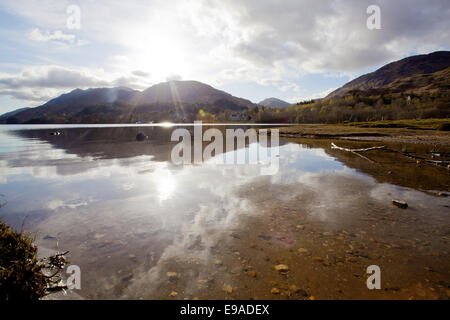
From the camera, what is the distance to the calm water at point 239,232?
476 cm

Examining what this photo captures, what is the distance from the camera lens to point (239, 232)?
7070 mm

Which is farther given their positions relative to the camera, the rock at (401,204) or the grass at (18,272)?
the rock at (401,204)

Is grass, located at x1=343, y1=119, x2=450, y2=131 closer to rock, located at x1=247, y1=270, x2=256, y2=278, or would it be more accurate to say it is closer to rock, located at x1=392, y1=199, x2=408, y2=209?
rock, located at x1=392, y1=199, x2=408, y2=209

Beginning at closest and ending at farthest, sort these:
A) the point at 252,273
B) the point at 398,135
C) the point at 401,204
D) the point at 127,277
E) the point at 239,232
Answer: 1. the point at 127,277
2. the point at 252,273
3. the point at 239,232
4. the point at 401,204
5. the point at 398,135

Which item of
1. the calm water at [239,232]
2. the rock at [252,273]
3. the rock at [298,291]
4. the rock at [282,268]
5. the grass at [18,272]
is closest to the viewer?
the grass at [18,272]

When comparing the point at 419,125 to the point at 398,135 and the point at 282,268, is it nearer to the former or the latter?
the point at 398,135

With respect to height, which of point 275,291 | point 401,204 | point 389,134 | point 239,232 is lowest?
point 275,291

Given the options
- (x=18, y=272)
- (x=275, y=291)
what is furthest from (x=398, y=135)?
(x=18, y=272)

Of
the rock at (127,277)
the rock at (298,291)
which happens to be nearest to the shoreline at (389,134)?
the rock at (298,291)

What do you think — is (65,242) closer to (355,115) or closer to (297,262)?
(297,262)

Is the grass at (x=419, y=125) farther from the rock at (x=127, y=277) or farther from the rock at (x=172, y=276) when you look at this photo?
the rock at (x=127, y=277)

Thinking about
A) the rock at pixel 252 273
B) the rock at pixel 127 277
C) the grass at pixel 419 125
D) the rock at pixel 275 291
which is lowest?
the rock at pixel 275 291
